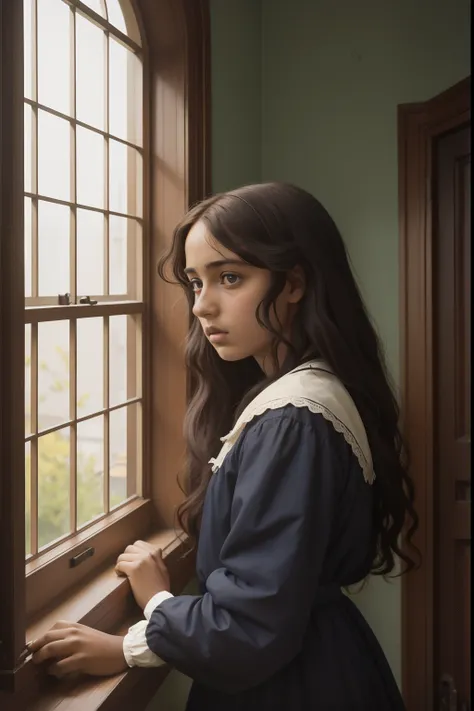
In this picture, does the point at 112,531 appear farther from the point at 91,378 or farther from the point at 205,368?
the point at 205,368

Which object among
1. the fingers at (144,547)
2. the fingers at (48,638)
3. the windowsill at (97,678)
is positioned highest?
the fingers at (144,547)

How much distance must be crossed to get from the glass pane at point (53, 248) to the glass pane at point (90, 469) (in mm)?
337

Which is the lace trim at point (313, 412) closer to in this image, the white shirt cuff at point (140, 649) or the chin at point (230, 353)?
the chin at point (230, 353)

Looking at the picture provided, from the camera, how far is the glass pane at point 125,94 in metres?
2.09

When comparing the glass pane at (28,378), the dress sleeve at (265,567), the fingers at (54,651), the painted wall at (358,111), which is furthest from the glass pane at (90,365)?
the painted wall at (358,111)

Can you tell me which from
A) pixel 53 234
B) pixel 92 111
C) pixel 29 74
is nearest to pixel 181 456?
pixel 53 234

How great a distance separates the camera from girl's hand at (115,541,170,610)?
5.52 feet

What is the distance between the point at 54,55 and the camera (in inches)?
68.0

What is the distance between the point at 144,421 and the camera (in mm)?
2258

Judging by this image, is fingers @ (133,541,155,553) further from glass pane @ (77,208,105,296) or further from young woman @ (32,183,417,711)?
glass pane @ (77,208,105,296)

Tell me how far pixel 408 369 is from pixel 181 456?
105 centimetres

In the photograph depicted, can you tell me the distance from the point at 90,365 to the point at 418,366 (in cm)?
140

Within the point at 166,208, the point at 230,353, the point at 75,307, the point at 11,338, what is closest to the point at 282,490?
the point at 230,353

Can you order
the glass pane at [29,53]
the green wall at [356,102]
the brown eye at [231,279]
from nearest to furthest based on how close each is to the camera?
1. the brown eye at [231,279]
2. the glass pane at [29,53]
3. the green wall at [356,102]
